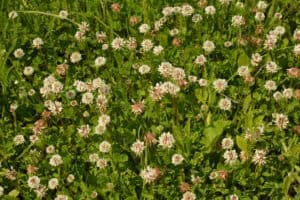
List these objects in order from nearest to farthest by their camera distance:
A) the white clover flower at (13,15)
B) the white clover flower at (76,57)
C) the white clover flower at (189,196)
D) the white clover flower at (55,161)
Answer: the white clover flower at (189,196) < the white clover flower at (55,161) < the white clover flower at (76,57) < the white clover flower at (13,15)

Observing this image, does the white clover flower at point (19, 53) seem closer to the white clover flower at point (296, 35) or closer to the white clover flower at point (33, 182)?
the white clover flower at point (33, 182)

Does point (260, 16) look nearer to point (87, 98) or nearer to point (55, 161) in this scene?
point (87, 98)

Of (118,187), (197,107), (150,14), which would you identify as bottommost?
(118,187)

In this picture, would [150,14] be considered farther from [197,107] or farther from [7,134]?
[7,134]

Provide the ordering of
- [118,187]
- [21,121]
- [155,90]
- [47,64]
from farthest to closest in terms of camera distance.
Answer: [47,64]
[21,121]
[155,90]
[118,187]

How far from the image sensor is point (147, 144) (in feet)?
13.9

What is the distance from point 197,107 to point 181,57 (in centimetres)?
54

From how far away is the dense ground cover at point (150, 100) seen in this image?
421cm

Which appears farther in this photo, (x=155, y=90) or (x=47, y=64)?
(x=47, y=64)

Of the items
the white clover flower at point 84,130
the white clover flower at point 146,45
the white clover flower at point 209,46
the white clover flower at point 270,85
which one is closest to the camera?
the white clover flower at point 84,130

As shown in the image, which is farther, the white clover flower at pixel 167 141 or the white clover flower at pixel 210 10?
the white clover flower at pixel 210 10

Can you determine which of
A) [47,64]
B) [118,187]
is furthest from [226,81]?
[47,64]

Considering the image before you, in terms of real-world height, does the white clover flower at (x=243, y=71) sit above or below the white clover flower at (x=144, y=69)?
above

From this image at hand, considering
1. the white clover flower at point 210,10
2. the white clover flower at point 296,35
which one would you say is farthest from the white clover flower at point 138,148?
the white clover flower at point 296,35
